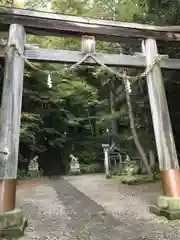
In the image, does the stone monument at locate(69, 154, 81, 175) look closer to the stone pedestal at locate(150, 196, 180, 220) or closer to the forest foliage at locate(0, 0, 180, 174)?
the forest foliage at locate(0, 0, 180, 174)

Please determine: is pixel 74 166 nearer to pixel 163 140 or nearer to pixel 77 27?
pixel 163 140

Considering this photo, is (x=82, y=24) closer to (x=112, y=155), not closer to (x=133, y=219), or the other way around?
(x=133, y=219)

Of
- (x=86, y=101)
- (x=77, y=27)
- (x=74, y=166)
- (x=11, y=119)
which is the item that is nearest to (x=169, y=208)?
(x=11, y=119)

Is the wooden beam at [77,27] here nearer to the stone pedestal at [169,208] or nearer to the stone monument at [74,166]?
the stone pedestal at [169,208]

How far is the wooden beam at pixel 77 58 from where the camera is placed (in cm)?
466

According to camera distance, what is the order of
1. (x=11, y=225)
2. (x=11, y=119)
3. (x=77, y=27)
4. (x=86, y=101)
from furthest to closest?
(x=86, y=101)
(x=77, y=27)
(x=11, y=119)
(x=11, y=225)

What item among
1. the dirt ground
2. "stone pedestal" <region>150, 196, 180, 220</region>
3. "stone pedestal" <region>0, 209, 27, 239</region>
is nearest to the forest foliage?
the dirt ground

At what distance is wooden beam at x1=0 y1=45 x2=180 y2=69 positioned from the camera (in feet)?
15.3

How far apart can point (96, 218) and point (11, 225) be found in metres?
1.59

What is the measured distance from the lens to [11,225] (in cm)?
369

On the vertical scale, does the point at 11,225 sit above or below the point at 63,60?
below

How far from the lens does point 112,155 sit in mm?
12859

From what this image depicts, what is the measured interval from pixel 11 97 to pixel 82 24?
2.11 metres

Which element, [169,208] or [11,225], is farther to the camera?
[169,208]
